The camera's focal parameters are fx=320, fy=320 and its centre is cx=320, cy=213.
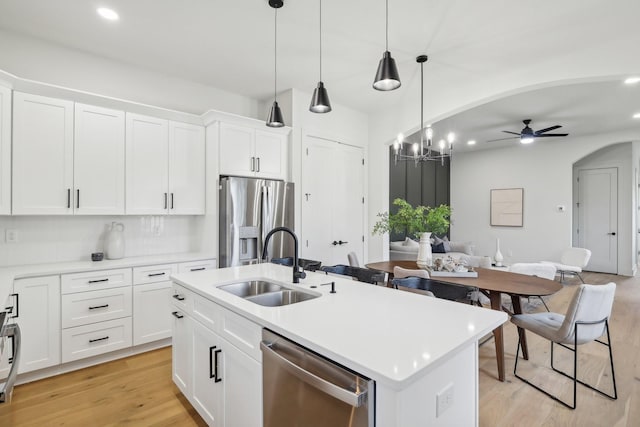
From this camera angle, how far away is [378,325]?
4.21 ft

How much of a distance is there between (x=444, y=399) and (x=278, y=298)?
115cm

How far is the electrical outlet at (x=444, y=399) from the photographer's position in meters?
1.07

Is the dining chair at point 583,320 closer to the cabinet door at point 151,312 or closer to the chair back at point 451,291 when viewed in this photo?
the chair back at point 451,291

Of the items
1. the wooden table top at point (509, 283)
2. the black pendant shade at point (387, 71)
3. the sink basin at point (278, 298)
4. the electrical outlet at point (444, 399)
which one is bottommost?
the electrical outlet at point (444, 399)

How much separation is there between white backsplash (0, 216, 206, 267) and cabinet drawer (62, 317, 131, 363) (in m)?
0.78

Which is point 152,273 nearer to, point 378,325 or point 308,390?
point 308,390

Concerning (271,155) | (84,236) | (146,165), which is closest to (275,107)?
(271,155)

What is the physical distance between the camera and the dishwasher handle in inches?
37.4

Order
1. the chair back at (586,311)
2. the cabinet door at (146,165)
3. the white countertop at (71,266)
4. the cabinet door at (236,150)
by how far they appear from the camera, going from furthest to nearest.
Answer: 1. the cabinet door at (236,150)
2. the cabinet door at (146,165)
3. the white countertop at (71,266)
4. the chair back at (586,311)

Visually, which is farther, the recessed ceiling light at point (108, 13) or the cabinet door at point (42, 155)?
the cabinet door at point (42, 155)

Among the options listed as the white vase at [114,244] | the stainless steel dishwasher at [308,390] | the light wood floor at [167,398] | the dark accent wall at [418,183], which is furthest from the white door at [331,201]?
the stainless steel dishwasher at [308,390]

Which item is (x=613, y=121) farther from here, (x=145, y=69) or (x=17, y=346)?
(x=17, y=346)

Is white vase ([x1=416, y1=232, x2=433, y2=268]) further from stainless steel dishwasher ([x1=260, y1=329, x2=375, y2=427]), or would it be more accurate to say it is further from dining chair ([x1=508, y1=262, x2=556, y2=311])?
stainless steel dishwasher ([x1=260, y1=329, x2=375, y2=427])

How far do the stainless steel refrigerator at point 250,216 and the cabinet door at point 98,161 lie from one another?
99 cm
